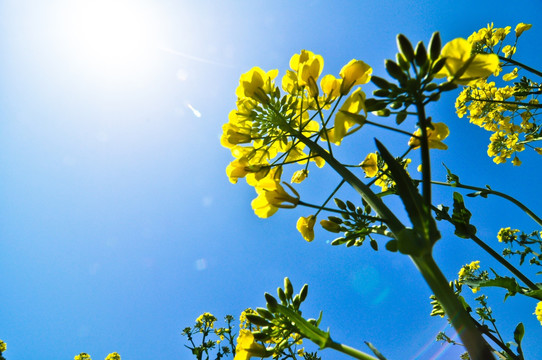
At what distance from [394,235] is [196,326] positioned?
27.9 ft

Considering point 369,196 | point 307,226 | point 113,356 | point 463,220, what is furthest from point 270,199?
point 113,356

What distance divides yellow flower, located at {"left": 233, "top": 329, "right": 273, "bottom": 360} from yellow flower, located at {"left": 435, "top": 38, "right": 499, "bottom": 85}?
1.55 metres

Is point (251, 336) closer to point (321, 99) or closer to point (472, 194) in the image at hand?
point (321, 99)

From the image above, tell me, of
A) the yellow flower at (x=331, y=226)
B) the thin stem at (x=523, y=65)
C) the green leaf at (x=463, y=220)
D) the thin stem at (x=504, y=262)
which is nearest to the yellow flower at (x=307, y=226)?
the yellow flower at (x=331, y=226)

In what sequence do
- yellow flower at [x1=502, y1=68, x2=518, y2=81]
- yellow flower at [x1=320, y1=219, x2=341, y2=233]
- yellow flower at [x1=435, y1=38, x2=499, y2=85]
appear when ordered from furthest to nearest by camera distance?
yellow flower at [x1=502, y1=68, x2=518, y2=81] → yellow flower at [x1=320, y1=219, x2=341, y2=233] → yellow flower at [x1=435, y1=38, x2=499, y2=85]

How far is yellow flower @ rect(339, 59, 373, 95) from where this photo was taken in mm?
1745

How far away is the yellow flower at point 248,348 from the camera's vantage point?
1.54 meters

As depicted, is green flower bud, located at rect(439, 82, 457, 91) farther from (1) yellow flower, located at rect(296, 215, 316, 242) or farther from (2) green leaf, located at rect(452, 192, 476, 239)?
(2) green leaf, located at rect(452, 192, 476, 239)

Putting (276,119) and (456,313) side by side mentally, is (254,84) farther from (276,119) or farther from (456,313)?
(456,313)

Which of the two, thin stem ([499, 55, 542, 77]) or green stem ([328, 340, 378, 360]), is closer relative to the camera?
green stem ([328, 340, 378, 360])

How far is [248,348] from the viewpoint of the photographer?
1567 mm

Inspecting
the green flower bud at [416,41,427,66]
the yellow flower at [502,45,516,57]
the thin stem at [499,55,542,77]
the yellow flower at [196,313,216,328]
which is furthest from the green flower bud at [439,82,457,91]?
the yellow flower at [196,313,216,328]

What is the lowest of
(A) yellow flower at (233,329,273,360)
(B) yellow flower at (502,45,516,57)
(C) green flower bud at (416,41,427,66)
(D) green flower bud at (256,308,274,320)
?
(A) yellow flower at (233,329,273,360)

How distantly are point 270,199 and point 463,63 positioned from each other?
1.08m
